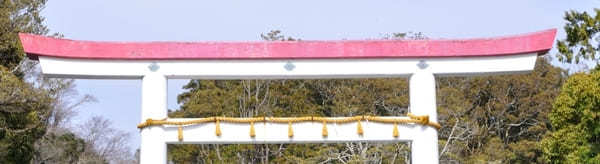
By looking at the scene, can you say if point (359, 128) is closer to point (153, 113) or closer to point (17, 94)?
point (153, 113)

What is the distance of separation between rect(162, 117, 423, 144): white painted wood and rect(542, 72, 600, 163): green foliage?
14.3 ft

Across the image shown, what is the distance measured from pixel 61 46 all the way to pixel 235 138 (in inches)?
66.4

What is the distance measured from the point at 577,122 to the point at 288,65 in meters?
5.69

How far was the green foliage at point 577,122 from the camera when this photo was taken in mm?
10422

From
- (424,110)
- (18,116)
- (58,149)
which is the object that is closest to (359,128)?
(424,110)

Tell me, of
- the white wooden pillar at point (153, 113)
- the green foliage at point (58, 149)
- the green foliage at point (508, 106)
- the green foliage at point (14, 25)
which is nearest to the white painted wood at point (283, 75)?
the white wooden pillar at point (153, 113)

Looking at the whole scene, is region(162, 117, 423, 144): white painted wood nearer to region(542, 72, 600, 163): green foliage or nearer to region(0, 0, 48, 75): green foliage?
region(542, 72, 600, 163): green foliage

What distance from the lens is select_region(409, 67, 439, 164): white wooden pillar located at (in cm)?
682

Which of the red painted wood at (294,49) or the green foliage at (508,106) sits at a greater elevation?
the green foliage at (508,106)

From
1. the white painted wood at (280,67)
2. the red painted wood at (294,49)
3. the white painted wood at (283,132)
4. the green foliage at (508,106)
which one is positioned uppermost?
the green foliage at (508,106)

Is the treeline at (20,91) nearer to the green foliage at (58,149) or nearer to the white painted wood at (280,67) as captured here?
the green foliage at (58,149)

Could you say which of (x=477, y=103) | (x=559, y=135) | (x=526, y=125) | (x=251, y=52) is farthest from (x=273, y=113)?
(x=251, y=52)

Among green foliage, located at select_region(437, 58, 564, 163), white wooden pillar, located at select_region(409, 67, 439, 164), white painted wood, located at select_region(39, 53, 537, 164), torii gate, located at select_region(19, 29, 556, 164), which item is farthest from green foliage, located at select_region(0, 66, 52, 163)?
green foliage, located at select_region(437, 58, 564, 163)

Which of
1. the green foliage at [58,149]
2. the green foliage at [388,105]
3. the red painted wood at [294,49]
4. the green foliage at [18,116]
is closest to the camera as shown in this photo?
the red painted wood at [294,49]
